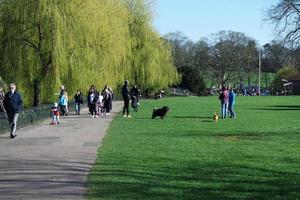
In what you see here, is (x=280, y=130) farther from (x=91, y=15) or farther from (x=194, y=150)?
(x=91, y=15)

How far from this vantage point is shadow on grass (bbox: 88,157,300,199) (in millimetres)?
8469

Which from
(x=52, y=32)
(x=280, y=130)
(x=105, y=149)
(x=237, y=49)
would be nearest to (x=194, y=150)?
(x=105, y=149)

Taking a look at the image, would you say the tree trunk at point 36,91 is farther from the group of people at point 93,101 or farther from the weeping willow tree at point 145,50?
the weeping willow tree at point 145,50

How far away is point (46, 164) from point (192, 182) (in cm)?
375

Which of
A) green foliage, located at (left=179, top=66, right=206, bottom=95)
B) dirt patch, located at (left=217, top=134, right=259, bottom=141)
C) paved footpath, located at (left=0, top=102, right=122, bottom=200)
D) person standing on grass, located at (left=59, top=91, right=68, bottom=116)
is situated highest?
green foliage, located at (left=179, top=66, right=206, bottom=95)

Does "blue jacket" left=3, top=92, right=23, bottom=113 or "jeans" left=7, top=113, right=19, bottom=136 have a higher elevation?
"blue jacket" left=3, top=92, right=23, bottom=113

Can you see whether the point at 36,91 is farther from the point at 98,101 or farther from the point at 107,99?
the point at 107,99

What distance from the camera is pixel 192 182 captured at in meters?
9.54

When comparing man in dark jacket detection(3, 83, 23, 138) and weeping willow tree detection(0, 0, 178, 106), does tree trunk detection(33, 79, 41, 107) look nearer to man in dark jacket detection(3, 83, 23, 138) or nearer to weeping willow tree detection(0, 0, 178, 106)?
weeping willow tree detection(0, 0, 178, 106)

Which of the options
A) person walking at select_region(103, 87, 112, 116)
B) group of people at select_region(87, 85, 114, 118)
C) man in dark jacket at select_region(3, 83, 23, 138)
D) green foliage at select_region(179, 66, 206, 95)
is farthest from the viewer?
green foliage at select_region(179, 66, 206, 95)

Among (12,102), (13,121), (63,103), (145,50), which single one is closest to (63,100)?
(63,103)

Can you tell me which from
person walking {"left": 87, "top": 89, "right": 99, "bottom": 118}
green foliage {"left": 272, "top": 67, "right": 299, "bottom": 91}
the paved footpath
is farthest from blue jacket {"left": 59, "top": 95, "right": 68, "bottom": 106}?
green foliage {"left": 272, "top": 67, "right": 299, "bottom": 91}

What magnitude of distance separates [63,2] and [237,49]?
8567 centimetres

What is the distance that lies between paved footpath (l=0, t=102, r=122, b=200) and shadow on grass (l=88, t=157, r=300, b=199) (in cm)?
43
